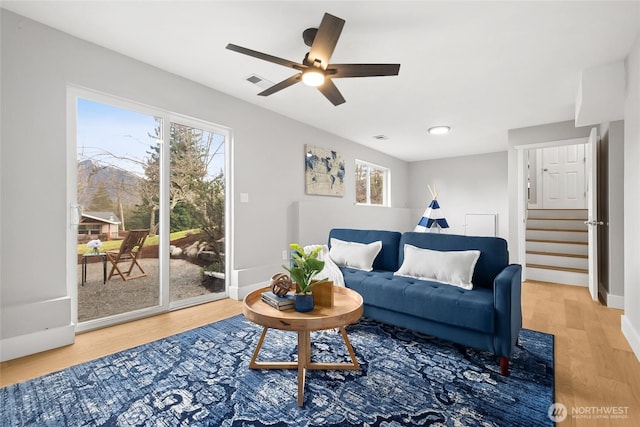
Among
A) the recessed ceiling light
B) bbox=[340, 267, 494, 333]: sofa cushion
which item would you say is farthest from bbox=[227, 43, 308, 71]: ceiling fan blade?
the recessed ceiling light

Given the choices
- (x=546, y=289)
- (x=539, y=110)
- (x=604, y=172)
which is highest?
(x=539, y=110)

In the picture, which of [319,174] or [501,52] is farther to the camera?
[319,174]

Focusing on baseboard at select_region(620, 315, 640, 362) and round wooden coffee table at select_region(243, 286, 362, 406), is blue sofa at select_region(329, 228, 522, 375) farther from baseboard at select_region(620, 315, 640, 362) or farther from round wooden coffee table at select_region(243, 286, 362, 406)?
baseboard at select_region(620, 315, 640, 362)

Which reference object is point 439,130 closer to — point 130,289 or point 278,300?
point 278,300

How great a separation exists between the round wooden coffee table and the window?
4126 millimetres

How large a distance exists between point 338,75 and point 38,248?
8.45ft

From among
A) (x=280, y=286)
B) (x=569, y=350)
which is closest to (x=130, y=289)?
(x=280, y=286)

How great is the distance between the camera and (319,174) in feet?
15.7

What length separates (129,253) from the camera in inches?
111

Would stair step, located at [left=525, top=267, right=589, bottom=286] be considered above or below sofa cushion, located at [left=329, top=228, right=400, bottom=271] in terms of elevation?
below

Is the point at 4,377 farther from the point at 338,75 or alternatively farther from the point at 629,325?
the point at 629,325

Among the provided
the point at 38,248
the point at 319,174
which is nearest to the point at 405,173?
the point at 319,174

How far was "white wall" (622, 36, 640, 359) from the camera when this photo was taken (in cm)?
222

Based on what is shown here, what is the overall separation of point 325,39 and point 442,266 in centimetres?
189
